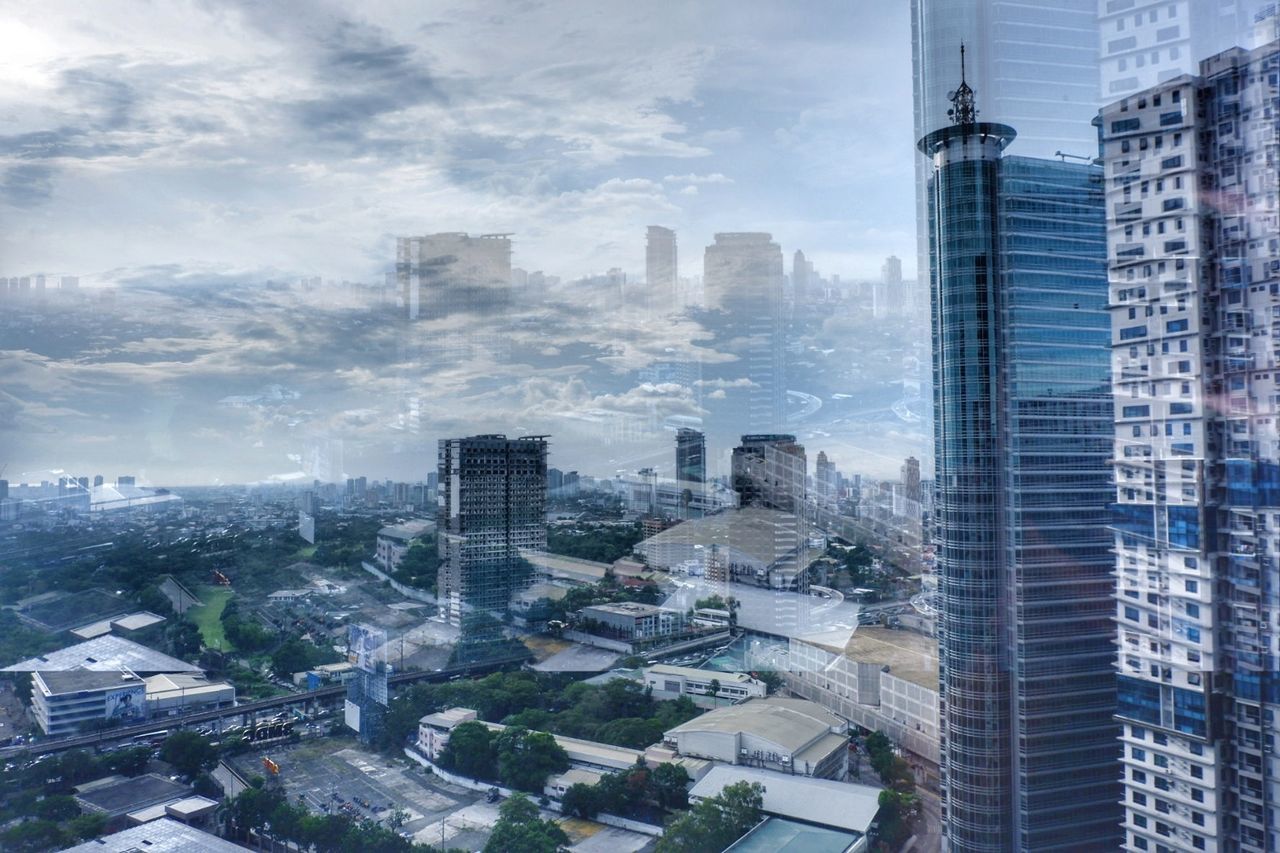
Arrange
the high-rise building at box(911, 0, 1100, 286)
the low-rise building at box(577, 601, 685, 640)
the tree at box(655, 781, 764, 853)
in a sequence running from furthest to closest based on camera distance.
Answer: the low-rise building at box(577, 601, 685, 640) < the tree at box(655, 781, 764, 853) < the high-rise building at box(911, 0, 1100, 286)

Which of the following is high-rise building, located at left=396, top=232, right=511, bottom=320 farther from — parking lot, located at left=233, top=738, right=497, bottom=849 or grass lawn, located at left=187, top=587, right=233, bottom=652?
parking lot, located at left=233, top=738, right=497, bottom=849

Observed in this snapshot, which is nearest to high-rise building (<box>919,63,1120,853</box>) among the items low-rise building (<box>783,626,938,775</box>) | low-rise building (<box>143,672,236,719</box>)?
low-rise building (<box>783,626,938,775</box>)

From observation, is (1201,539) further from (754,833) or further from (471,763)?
(471,763)

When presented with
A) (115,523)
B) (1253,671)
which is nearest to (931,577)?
(1253,671)

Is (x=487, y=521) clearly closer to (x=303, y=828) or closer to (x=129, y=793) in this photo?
(x=303, y=828)

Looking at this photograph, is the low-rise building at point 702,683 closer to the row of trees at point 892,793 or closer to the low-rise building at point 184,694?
the row of trees at point 892,793


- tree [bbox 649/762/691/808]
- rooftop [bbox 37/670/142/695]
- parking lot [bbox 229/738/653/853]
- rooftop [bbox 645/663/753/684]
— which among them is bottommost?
parking lot [bbox 229/738/653/853]

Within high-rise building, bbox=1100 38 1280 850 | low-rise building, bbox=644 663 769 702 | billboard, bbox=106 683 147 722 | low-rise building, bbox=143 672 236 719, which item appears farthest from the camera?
low-rise building, bbox=644 663 769 702
